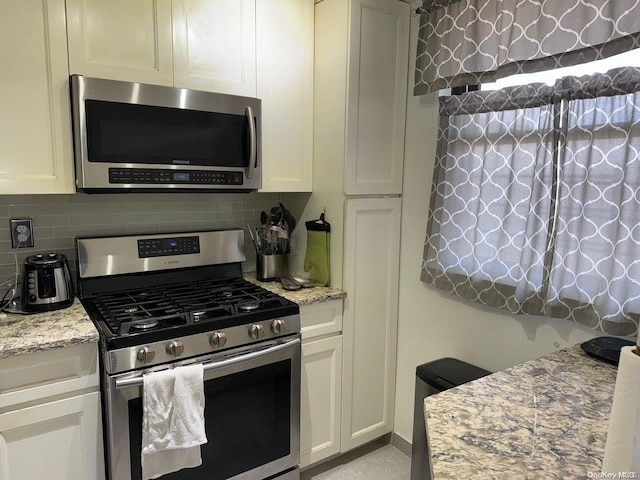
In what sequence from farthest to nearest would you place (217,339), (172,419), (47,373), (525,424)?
(217,339), (172,419), (47,373), (525,424)

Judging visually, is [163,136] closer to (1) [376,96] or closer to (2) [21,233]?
(2) [21,233]

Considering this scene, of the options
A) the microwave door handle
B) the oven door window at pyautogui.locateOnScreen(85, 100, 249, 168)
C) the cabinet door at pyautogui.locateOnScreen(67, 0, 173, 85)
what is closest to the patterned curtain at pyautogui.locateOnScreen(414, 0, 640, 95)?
the microwave door handle

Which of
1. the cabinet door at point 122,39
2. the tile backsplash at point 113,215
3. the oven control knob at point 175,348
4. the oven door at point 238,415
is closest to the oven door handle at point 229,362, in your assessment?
the oven door at point 238,415

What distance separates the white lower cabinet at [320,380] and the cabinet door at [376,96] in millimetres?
618

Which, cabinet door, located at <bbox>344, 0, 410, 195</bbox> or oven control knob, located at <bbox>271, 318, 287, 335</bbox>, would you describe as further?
cabinet door, located at <bbox>344, 0, 410, 195</bbox>

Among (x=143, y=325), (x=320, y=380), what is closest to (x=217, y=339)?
(x=143, y=325)

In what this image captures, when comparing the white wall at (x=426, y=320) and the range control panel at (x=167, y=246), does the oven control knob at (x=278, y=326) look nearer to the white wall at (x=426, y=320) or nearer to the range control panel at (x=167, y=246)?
the range control panel at (x=167, y=246)

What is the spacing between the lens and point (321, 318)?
2182 millimetres

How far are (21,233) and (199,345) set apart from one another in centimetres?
92

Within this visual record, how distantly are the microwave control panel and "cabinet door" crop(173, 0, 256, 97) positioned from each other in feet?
1.21

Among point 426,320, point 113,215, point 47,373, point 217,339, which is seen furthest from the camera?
point 426,320

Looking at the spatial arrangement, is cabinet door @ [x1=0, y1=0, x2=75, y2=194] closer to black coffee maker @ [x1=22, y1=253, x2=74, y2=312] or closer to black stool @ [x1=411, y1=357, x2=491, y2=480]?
black coffee maker @ [x1=22, y1=253, x2=74, y2=312]

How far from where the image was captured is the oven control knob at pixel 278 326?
1.92m

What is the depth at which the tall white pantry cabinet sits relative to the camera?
217 centimetres
